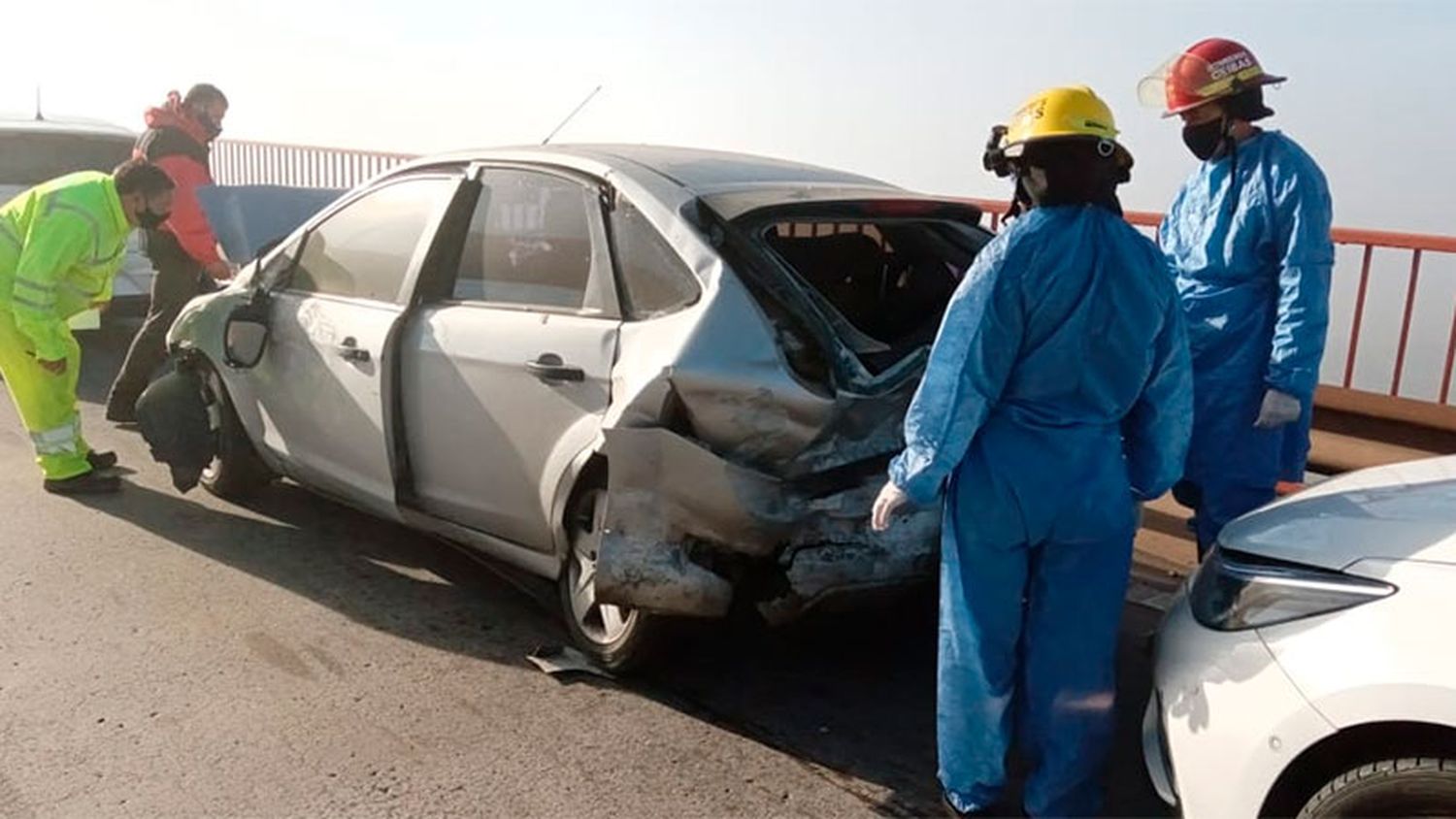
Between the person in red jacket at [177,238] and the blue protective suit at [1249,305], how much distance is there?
199 inches

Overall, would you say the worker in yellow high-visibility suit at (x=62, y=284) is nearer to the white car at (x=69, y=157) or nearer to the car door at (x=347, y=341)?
the car door at (x=347, y=341)

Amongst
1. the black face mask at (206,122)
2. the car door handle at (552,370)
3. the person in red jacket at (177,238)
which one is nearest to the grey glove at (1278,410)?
Answer: the car door handle at (552,370)

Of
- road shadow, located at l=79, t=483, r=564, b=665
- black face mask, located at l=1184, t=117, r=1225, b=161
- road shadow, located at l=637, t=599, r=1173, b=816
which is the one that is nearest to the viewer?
road shadow, located at l=637, t=599, r=1173, b=816

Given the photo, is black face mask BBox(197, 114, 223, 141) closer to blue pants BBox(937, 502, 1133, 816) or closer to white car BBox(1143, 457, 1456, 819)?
blue pants BBox(937, 502, 1133, 816)

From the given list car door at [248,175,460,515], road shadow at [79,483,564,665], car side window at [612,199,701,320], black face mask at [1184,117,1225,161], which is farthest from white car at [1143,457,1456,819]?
car door at [248,175,460,515]

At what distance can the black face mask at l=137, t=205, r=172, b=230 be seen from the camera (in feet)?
17.9

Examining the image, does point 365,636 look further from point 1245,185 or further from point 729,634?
point 1245,185

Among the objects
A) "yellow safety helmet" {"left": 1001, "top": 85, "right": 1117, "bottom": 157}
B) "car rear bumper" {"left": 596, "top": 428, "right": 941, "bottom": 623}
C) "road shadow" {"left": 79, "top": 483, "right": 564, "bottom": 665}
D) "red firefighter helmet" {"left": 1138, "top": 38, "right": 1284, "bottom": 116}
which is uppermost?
"red firefighter helmet" {"left": 1138, "top": 38, "right": 1284, "bottom": 116}

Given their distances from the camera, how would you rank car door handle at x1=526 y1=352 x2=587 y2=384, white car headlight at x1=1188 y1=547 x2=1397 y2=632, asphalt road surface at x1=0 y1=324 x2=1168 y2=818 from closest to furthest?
white car headlight at x1=1188 y1=547 x2=1397 y2=632
asphalt road surface at x1=0 y1=324 x2=1168 y2=818
car door handle at x1=526 y1=352 x2=587 y2=384

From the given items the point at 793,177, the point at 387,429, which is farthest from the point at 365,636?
the point at 793,177

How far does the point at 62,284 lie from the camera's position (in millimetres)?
5469

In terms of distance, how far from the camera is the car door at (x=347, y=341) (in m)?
4.25

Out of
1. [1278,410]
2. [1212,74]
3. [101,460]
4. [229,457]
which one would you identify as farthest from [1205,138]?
[101,460]

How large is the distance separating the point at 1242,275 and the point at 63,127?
26.6ft
